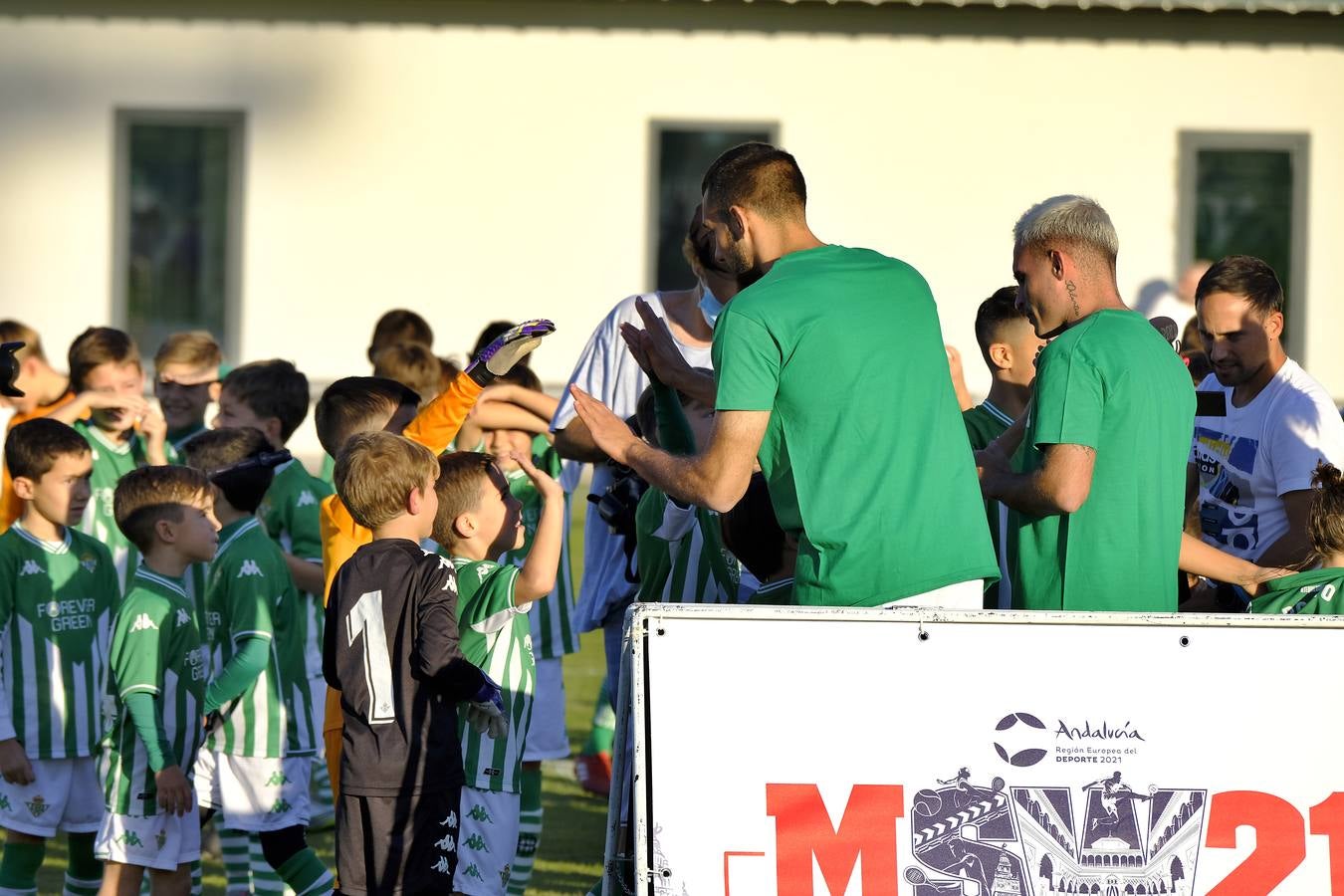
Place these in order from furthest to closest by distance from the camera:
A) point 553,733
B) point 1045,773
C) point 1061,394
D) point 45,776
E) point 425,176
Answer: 1. point 425,176
2. point 553,733
3. point 45,776
4. point 1061,394
5. point 1045,773

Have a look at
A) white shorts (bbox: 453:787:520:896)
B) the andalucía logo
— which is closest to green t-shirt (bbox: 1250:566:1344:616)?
the andalucía logo

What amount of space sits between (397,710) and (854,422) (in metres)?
1.38

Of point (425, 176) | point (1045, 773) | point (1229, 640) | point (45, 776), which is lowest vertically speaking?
point (45, 776)

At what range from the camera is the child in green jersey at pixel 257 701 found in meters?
5.27

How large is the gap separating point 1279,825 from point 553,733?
3101mm

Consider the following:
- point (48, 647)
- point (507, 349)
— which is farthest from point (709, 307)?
point (48, 647)

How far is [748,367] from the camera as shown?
151 inches

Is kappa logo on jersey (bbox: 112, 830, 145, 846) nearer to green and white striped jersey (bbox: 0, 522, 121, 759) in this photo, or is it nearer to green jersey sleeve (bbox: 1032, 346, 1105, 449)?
green and white striped jersey (bbox: 0, 522, 121, 759)

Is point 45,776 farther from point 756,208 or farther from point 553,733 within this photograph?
point 756,208

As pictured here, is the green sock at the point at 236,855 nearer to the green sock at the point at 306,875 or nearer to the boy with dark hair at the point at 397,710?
the green sock at the point at 306,875

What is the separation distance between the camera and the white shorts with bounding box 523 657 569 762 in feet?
20.3

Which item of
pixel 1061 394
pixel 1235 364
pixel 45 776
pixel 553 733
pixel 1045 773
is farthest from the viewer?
pixel 553 733

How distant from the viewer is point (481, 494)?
482 centimetres

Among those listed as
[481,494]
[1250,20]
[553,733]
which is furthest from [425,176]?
[481,494]
